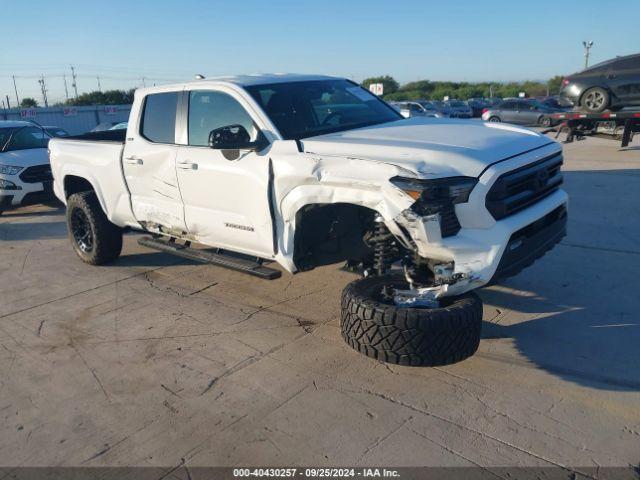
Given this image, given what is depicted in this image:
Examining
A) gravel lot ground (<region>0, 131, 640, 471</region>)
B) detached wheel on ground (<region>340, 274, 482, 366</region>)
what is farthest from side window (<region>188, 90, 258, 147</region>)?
detached wheel on ground (<region>340, 274, 482, 366</region>)

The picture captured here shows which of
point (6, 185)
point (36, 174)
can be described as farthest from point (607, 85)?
point (6, 185)

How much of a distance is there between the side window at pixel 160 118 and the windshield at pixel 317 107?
1.05 m

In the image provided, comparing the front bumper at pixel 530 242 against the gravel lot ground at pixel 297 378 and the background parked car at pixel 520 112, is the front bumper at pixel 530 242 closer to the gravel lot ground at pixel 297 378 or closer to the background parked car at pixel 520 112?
the gravel lot ground at pixel 297 378

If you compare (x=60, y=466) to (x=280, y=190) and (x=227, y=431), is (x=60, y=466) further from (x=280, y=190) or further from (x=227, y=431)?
(x=280, y=190)

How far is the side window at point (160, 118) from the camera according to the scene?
18.0ft

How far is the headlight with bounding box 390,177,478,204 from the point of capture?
3.46m

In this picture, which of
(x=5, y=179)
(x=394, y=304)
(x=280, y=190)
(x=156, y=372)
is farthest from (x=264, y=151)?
(x=5, y=179)

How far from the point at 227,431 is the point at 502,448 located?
154 centimetres

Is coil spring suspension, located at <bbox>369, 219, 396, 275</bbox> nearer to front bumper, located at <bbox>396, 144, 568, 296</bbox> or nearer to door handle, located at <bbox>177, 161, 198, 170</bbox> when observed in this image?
front bumper, located at <bbox>396, 144, 568, 296</bbox>

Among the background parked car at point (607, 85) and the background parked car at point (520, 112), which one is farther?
the background parked car at point (520, 112)

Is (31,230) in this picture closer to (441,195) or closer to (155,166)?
(155,166)

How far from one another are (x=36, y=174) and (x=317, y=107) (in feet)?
24.4

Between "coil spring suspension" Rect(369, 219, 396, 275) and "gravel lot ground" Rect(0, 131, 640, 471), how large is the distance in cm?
69

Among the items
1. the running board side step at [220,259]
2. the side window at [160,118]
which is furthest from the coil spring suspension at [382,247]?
the side window at [160,118]
